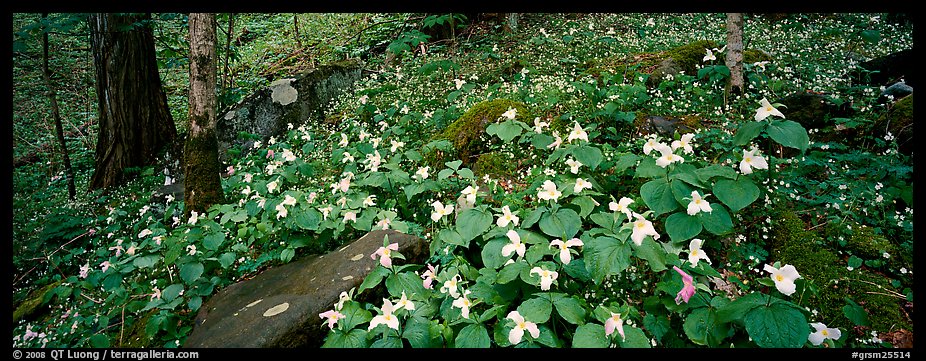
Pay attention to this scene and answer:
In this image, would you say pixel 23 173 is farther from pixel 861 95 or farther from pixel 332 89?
pixel 861 95

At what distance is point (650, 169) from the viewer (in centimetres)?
272

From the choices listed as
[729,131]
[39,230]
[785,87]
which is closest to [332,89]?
[39,230]

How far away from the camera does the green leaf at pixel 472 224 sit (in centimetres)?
261

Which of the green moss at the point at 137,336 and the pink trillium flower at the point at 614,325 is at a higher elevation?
the pink trillium flower at the point at 614,325

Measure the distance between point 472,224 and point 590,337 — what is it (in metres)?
1.04

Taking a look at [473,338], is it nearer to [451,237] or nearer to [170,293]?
[451,237]

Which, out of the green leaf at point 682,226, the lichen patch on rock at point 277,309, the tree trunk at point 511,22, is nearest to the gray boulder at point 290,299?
the lichen patch on rock at point 277,309

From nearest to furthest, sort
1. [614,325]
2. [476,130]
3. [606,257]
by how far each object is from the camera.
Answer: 1. [614,325]
2. [606,257]
3. [476,130]

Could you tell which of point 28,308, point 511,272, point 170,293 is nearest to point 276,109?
point 28,308

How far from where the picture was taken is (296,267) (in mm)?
3189

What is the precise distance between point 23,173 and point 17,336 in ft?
19.8

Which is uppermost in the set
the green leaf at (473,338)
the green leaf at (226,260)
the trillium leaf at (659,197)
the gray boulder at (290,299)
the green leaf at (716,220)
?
the trillium leaf at (659,197)

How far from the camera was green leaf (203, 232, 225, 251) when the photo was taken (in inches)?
120

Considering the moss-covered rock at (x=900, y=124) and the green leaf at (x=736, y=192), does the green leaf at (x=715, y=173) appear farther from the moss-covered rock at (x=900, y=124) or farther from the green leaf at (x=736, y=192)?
the moss-covered rock at (x=900, y=124)
